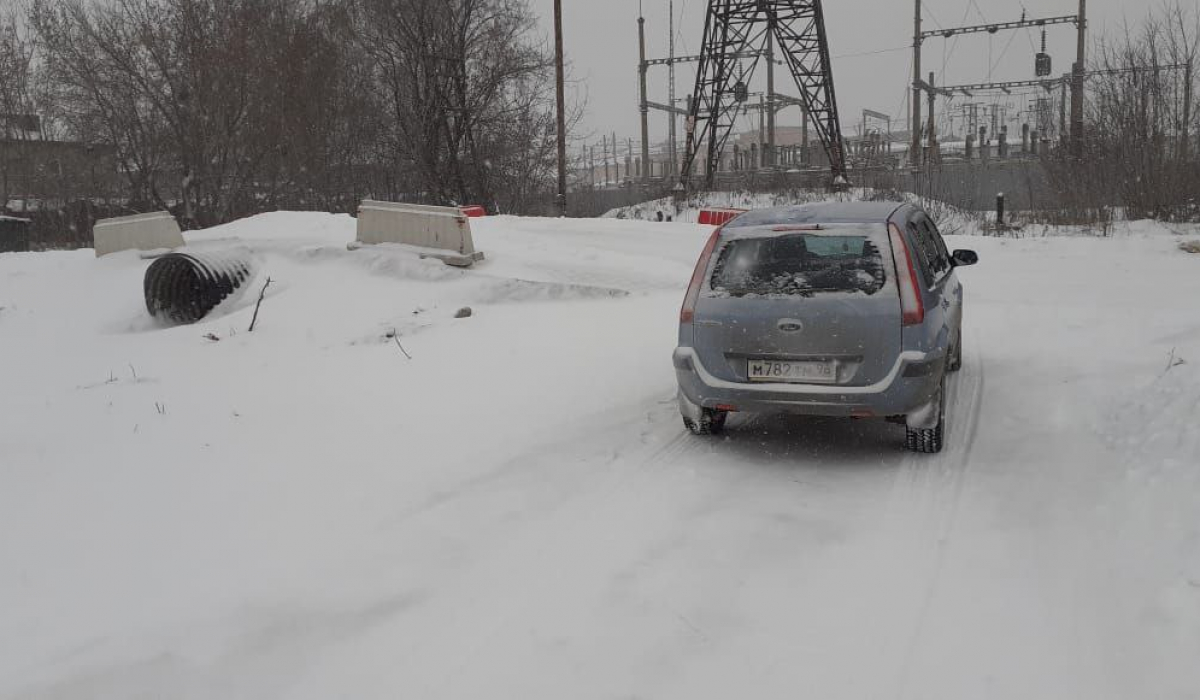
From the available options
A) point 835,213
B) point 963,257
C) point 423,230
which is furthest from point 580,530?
point 423,230

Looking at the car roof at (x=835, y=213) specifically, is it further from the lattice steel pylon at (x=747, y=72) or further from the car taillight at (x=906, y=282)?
the lattice steel pylon at (x=747, y=72)

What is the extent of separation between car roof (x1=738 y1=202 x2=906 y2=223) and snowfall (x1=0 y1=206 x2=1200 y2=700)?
64.0 inches

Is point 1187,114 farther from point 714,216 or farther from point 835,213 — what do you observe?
point 835,213

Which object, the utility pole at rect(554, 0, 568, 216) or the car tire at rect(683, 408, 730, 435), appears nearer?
the car tire at rect(683, 408, 730, 435)

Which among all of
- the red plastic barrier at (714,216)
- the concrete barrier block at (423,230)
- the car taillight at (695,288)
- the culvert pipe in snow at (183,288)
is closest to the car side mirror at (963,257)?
the car taillight at (695,288)

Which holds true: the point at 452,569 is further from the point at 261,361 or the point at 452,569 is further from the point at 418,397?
the point at 261,361

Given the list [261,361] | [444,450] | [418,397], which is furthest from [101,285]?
[444,450]

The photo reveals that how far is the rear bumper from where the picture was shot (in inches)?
211

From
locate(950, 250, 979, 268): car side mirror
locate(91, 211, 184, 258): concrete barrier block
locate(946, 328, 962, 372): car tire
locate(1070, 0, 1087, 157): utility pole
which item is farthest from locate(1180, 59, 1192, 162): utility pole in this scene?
locate(91, 211, 184, 258): concrete barrier block

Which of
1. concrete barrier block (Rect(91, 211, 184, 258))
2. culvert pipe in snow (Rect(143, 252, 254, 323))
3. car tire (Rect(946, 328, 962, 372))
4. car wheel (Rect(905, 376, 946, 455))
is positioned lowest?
car wheel (Rect(905, 376, 946, 455))

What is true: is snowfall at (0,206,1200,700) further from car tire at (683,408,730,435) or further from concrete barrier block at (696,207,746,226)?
concrete barrier block at (696,207,746,226)

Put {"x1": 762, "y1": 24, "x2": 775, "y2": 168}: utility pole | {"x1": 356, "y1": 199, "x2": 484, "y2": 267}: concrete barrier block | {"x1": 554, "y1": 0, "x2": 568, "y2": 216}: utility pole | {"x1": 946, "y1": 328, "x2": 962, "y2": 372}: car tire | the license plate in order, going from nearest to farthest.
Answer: the license plate, {"x1": 946, "y1": 328, "x2": 962, "y2": 372}: car tire, {"x1": 356, "y1": 199, "x2": 484, "y2": 267}: concrete barrier block, {"x1": 554, "y1": 0, "x2": 568, "y2": 216}: utility pole, {"x1": 762, "y1": 24, "x2": 775, "y2": 168}: utility pole

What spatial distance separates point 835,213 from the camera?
6.09 m

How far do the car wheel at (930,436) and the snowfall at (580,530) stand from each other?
8cm
